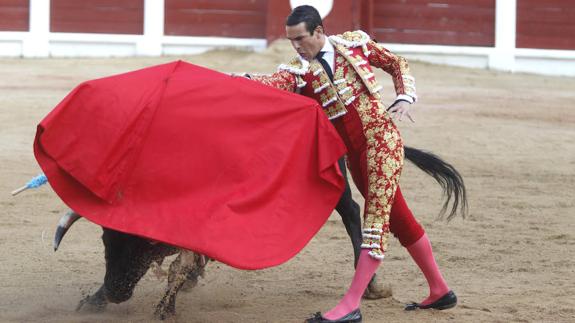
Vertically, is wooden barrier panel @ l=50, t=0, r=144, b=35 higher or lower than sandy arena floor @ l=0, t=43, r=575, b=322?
higher

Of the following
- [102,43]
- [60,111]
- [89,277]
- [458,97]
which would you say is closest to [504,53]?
[458,97]

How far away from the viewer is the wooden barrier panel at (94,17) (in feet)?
38.0

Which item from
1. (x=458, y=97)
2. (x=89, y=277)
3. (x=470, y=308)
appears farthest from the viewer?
(x=458, y=97)

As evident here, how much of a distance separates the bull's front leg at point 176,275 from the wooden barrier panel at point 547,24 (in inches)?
360

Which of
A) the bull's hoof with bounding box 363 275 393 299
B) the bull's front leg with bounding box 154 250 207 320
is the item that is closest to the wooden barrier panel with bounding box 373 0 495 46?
the bull's hoof with bounding box 363 275 393 299

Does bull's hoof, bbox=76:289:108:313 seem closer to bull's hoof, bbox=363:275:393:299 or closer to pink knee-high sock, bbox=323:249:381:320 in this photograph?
pink knee-high sock, bbox=323:249:381:320

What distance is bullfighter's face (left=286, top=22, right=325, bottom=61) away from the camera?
3230mm

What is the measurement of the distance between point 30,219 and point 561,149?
3.85m

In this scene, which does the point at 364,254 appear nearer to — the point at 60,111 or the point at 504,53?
the point at 60,111

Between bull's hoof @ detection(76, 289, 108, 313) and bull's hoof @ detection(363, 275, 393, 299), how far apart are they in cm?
92

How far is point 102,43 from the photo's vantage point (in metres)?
11.6

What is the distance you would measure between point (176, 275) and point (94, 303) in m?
0.45

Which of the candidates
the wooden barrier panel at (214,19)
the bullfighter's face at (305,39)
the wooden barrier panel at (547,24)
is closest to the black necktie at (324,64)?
the bullfighter's face at (305,39)

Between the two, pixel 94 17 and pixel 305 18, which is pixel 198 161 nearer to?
pixel 305 18
